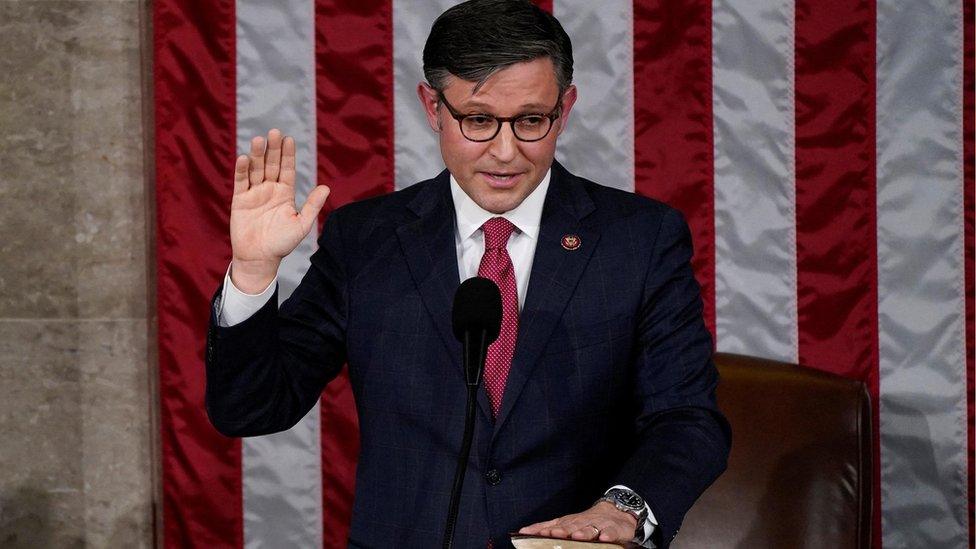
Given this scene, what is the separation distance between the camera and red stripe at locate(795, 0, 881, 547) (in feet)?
8.48

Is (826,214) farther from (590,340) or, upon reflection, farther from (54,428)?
(54,428)

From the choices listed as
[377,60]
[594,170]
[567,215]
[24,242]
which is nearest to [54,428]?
[24,242]

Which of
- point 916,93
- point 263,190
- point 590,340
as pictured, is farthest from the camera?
point 916,93

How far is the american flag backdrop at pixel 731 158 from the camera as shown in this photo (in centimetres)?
259

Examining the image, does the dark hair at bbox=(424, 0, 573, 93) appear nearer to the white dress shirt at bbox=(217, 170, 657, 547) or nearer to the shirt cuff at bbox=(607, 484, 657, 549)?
the white dress shirt at bbox=(217, 170, 657, 547)

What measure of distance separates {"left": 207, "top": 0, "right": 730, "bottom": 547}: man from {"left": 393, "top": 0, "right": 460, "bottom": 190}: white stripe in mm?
1031

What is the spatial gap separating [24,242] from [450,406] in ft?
5.48

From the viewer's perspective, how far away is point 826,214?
2607mm

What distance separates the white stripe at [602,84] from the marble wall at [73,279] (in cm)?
109

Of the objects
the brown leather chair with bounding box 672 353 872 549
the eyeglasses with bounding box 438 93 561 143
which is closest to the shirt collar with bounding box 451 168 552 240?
the eyeglasses with bounding box 438 93 561 143

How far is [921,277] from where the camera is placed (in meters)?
2.60

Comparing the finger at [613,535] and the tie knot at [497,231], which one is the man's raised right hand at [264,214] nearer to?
the tie knot at [497,231]

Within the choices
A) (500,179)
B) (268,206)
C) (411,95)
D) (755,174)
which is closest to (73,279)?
(411,95)

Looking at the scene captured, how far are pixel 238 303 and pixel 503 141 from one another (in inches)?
16.2
